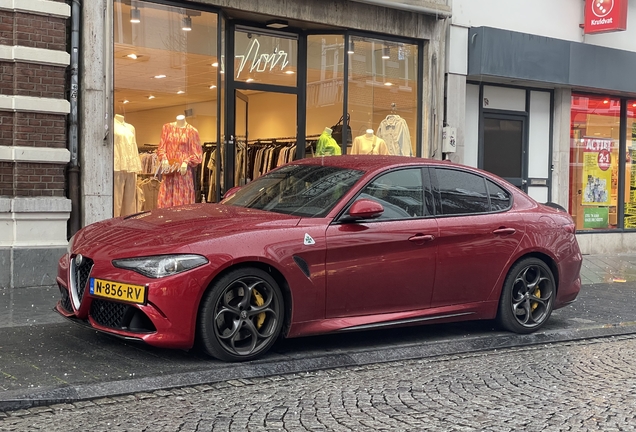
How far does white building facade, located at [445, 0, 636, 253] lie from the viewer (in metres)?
15.1

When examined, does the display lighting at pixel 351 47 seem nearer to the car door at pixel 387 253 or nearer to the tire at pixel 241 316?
the car door at pixel 387 253

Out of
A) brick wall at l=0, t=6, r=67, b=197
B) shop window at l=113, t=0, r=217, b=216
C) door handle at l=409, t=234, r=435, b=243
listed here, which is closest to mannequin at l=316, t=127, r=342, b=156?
shop window at l=113, t=0, r=217, b=216

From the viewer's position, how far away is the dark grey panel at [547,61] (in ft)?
49.1

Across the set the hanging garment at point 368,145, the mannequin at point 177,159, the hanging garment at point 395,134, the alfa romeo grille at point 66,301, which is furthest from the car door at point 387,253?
the hanging garment at point 395,134

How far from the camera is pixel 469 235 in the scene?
7.53m

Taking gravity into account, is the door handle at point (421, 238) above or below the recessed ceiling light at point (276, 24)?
below

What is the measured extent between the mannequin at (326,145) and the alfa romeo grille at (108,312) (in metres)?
7.83

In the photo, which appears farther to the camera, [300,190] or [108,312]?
[300,190]

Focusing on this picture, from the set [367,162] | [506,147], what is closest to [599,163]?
[506,147]

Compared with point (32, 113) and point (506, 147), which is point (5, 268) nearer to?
point (32, 113)

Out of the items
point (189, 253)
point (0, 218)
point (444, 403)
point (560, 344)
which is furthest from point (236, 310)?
point (0, 218)

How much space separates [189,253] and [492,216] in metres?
3.06

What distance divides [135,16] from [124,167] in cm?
205

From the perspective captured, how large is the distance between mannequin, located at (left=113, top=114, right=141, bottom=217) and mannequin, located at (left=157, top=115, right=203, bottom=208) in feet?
1.79
